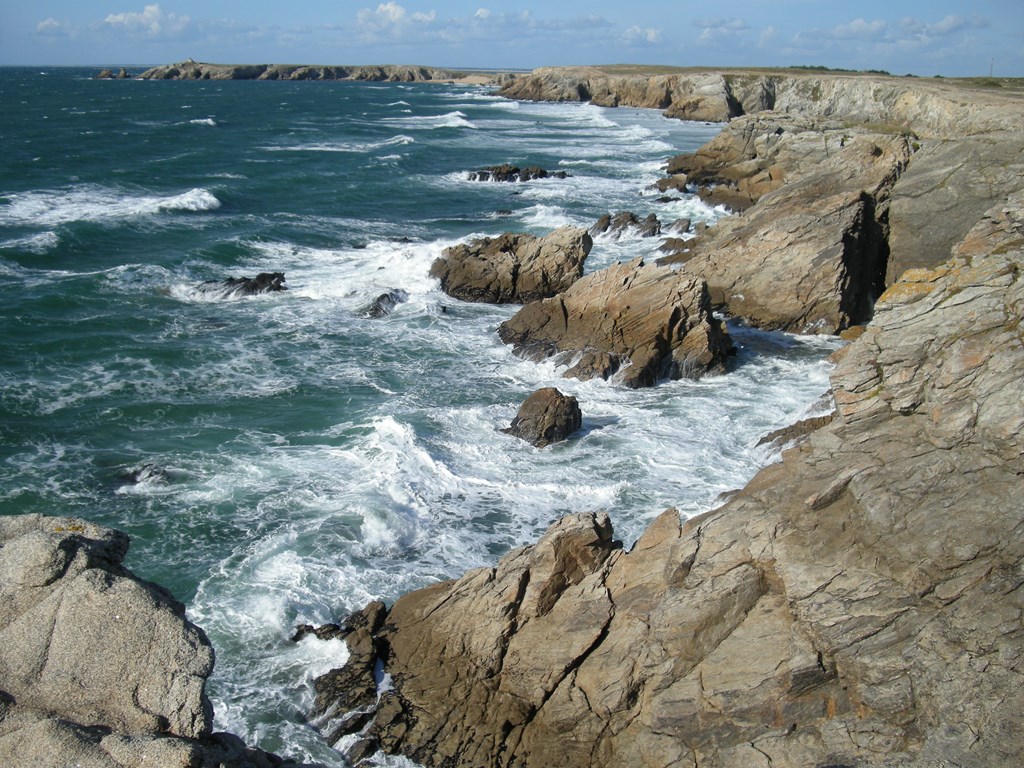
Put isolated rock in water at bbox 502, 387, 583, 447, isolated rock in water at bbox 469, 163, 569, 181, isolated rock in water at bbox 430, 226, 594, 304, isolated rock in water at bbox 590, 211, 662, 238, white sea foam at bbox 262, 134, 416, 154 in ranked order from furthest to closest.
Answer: white sea foam at bbox 262, 134, 416, 154 → isolated rock in water at bbox 469, 163, 569, 181 → isolated rock in water at bbox 590, 211, 662, 238 → isolated rock in water at bbox 430, 226, 594, 304 → isolated rock in water at bbox 502, 387, 583, 447

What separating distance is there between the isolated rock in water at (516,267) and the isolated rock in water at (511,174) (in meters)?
25.1

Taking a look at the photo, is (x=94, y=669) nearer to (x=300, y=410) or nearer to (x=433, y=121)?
(x=300, y=410)

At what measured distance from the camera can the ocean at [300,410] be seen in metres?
16.2

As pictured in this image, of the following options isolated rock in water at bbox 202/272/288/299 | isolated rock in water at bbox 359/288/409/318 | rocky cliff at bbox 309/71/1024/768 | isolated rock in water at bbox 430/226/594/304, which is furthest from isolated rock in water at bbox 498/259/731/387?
isolated rock in water at bbox 202/272/288/299

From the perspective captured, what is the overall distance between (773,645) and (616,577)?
2.51 m

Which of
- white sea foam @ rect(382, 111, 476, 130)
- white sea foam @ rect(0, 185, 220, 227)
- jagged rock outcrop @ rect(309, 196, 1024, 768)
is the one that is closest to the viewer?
jagged rock outcrop @ rect(309, 196, 1024, 768)

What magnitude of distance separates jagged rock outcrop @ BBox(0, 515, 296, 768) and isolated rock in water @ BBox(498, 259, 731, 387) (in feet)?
60.0

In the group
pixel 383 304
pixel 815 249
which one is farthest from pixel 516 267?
pixel 815 249

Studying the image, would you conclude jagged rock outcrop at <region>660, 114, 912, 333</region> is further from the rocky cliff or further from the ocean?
the rocky cliff

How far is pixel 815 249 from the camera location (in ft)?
89.9

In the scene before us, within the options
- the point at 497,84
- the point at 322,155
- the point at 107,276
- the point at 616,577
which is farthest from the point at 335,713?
the point at 497,84

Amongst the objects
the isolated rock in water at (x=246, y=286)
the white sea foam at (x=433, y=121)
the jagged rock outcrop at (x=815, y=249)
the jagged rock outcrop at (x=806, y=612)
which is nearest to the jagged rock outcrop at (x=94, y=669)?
the jagged rock outcrop at (x=806, y=612)

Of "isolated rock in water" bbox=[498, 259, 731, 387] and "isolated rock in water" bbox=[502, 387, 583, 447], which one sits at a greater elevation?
"isolated rock in water" bbox=[498, 259, 731, 387]

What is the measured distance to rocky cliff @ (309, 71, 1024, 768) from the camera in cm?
986
